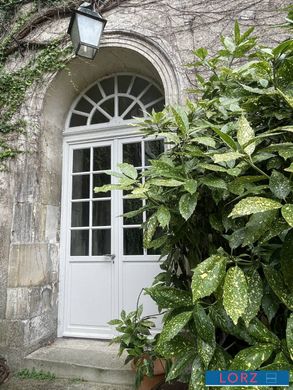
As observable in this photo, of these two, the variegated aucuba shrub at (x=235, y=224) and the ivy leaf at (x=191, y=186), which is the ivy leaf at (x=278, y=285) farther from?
the ivy leaf at (x=191, y=186)

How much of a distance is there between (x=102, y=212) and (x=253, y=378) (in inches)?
110

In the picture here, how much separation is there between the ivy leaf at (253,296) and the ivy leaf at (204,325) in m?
0.13

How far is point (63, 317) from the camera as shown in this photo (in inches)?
129

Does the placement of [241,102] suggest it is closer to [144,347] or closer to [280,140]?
[280,140]

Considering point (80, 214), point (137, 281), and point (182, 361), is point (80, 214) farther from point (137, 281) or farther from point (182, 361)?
point (182, 361)

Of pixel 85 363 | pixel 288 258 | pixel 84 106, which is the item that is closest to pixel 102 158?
pixel 84 106

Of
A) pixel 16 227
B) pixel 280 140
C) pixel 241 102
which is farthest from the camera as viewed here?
pixel 16 227

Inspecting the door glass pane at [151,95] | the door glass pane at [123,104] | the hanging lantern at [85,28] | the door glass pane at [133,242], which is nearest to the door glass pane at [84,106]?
the door glass pane at [123,104]

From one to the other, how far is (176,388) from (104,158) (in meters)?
2.53

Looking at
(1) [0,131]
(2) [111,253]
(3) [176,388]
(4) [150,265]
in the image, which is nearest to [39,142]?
(1) [0,131]

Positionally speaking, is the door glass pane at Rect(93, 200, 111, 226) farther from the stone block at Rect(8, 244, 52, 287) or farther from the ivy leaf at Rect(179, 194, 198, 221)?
the ivy leaf at Rect(179, 194, 198, 221)

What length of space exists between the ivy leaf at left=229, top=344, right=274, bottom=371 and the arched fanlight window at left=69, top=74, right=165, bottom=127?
3058 mm

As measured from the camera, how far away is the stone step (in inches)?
95.3

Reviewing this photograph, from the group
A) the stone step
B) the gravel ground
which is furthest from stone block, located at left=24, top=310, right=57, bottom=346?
the gravel ground
